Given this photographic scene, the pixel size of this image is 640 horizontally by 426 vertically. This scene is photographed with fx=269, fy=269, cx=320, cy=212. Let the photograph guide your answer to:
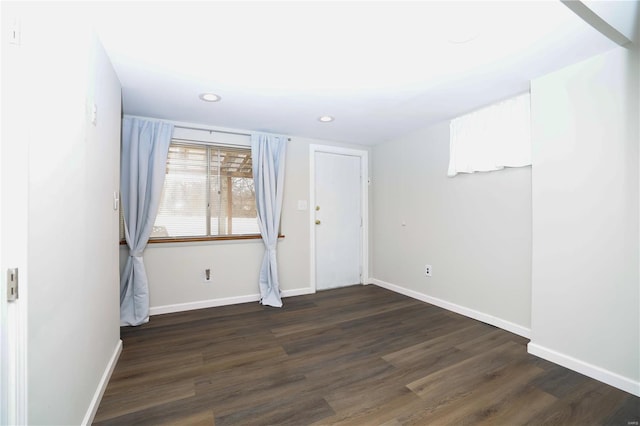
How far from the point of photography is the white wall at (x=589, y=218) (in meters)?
1.74

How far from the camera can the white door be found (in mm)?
4016

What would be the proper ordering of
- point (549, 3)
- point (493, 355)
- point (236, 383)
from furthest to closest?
1. point (493, 355)
2. point (236, 383)
3. point (549, 3)

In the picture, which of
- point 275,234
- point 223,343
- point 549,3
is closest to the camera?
point 549,3

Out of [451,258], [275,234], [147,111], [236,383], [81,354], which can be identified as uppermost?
[147,111]

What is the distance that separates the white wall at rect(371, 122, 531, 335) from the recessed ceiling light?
250cm

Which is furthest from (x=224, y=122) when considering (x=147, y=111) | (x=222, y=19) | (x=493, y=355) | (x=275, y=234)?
(x=493, y=355)

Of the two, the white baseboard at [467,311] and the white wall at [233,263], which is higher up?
the white wall at [233,263]

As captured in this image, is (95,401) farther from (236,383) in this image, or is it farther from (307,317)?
(307,317)

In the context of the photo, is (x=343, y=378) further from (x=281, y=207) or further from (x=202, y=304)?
(x=281, y=207)

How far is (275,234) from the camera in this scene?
11.5 feet

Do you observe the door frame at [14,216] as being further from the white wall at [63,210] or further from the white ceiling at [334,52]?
the white ceiling at [334,52]

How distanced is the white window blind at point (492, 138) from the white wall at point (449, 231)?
0.11 metres

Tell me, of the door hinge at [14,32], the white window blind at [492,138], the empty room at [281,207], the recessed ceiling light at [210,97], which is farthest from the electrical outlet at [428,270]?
the door hinge at [14,32]

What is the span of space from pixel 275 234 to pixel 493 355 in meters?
2.54
